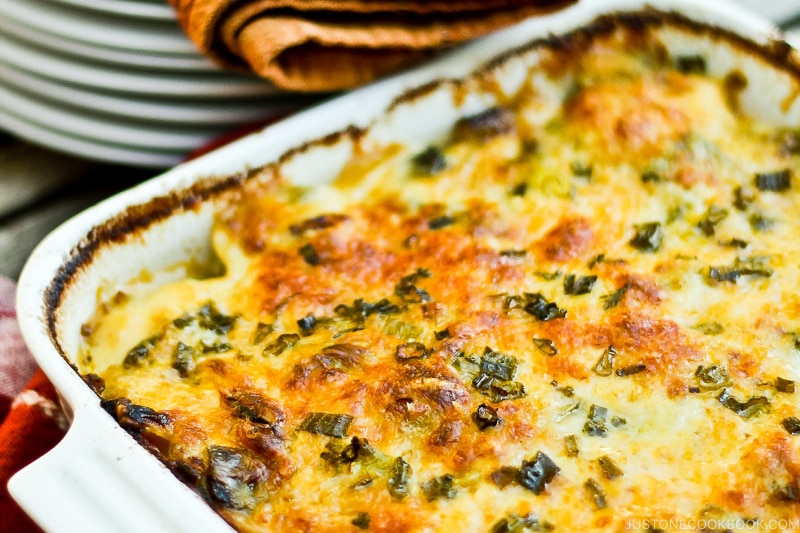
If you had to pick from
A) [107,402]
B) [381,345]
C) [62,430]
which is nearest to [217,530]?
[107,402]

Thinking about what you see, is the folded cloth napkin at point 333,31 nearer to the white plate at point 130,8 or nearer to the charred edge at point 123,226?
the white plate at point 130,8

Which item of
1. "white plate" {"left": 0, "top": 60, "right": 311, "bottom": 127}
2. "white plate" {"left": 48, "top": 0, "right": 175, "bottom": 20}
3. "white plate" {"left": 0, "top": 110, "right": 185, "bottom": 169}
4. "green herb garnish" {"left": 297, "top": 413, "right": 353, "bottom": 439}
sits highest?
"white plate" {"left": 48, "top": 0, "right": 175, "bottom": 20}

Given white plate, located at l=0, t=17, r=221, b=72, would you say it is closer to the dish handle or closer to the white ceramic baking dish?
the white ceramic baking dish

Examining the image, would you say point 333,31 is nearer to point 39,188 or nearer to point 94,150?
point 94,150

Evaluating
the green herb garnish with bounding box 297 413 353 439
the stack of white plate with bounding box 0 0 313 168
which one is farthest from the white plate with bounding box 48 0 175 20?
the green herb garnish with bounding box 297 413 353 439

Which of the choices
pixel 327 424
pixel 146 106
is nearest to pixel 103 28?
pixel 146 106

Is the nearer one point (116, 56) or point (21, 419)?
point (21, 419)
